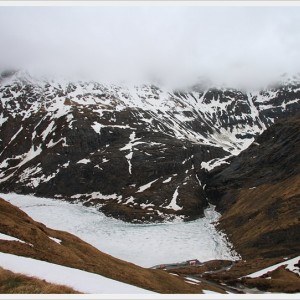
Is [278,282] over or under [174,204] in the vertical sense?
under

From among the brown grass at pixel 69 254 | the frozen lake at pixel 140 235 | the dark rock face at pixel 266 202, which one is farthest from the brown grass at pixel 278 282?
the frozen lake at pixel 140 235

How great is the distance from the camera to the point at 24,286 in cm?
2814

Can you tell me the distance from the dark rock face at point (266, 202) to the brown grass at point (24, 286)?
9382 cm

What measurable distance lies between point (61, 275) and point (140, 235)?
10950 cm

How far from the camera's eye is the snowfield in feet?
112

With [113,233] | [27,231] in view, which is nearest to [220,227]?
[113,233]

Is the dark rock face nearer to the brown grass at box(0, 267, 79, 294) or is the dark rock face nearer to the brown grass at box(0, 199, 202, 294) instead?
the brown grass at box(0, 199, 202, 294)

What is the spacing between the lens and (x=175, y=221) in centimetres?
16675

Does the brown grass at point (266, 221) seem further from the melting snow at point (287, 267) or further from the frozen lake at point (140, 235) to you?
the melting snow at point (287, 267)

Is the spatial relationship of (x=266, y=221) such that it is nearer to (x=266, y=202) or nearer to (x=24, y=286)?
(x=266, y=202)

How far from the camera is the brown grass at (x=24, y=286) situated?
87.6 ft

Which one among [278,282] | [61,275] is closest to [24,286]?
[61,275]

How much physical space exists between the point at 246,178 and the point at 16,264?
164684 millimetres

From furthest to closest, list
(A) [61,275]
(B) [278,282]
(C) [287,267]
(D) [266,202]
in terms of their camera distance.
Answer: (D) [266,202] → (C) [287,267] → (B) [278,282] → (A) [61,275]
